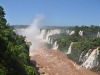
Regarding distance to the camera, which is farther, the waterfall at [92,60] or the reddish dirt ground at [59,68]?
the waterfall at [92,60]

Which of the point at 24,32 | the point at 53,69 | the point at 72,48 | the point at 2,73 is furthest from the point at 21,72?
the point at 24,32

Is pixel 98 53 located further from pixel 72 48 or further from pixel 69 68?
pixel 72 48

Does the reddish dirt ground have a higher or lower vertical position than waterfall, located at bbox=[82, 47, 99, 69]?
lower

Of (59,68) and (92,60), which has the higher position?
(92,60)

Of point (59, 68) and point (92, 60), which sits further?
point (92, 60)

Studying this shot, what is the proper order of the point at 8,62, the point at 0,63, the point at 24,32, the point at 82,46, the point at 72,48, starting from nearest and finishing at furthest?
the point at 0,63 → the point at 8,62 → the point at 82,46 → the point at 72,48 → the point at 24,32

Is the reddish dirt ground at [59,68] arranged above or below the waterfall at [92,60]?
below

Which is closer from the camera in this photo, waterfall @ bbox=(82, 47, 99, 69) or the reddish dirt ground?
the reddish dirt ground

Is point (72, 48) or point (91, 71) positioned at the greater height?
point (72, 48)
